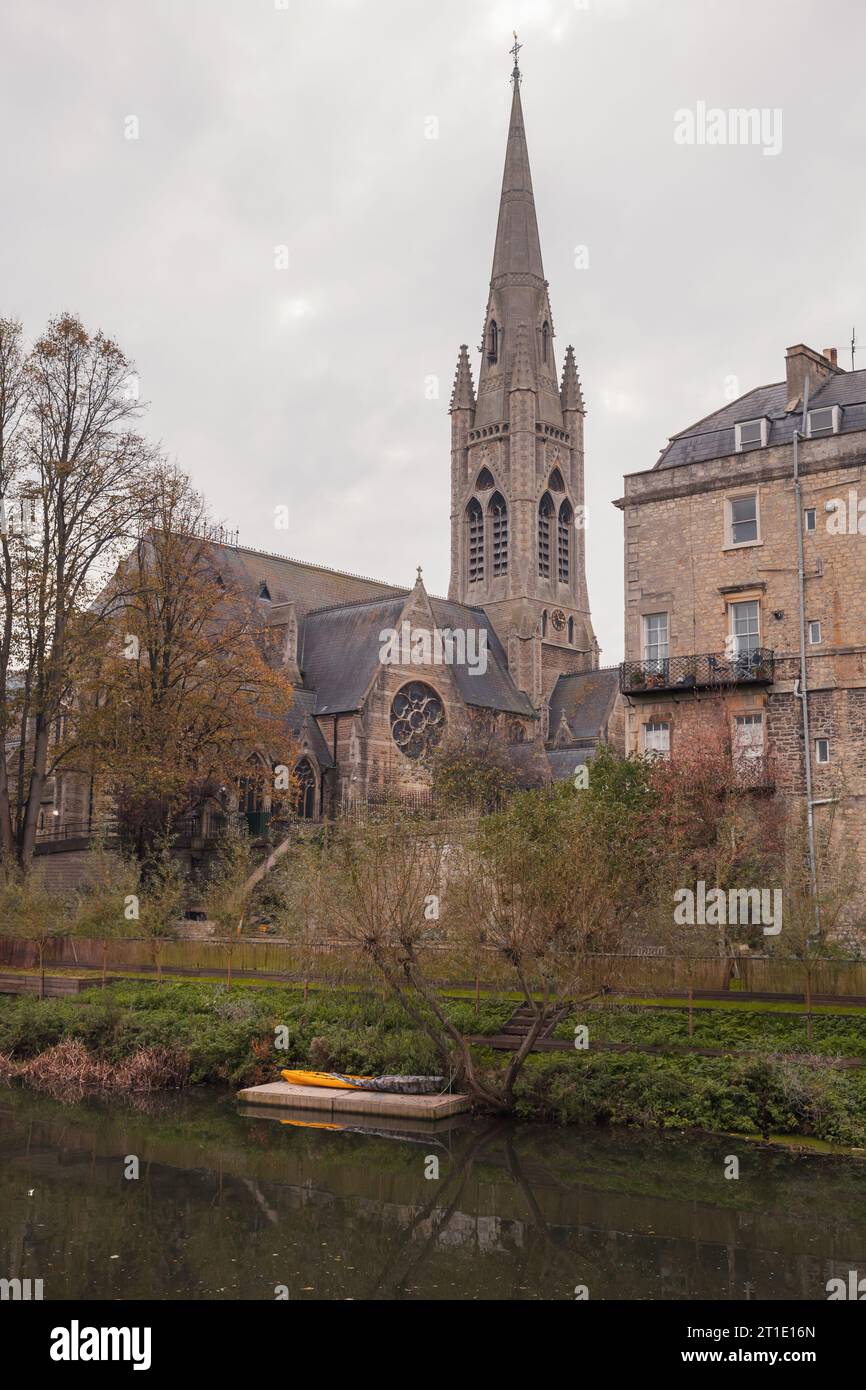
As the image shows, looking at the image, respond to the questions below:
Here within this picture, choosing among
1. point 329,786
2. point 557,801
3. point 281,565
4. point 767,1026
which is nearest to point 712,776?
point 557,801

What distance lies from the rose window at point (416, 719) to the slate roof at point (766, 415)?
21.5 meters

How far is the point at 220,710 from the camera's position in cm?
3903

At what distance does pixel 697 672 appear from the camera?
110 feet

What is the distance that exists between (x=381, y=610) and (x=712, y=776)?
3061 cm

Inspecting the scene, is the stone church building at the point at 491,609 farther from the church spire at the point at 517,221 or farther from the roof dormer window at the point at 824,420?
the roof dormer window at the point at 824,420

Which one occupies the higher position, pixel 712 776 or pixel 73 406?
pixel 73 406

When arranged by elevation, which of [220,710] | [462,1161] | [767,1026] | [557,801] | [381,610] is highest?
[381,610]

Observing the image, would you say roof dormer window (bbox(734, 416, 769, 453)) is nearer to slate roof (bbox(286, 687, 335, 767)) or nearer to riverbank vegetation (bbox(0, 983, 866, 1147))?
riverbank vegetation (bbox(0, 983, 866, 1147))

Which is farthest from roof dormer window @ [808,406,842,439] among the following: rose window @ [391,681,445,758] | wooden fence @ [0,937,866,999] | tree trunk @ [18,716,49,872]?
rose window @ [391,681,445,758]

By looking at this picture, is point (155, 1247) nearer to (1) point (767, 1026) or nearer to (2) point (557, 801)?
(1) point (767, 1026)

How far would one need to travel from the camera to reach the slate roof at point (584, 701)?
68.7 m

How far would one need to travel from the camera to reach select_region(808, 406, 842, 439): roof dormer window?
33156 millimetres

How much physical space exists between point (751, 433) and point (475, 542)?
1775 inches

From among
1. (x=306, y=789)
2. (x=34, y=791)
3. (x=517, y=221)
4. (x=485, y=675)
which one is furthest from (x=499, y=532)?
(x=34, y=791)
